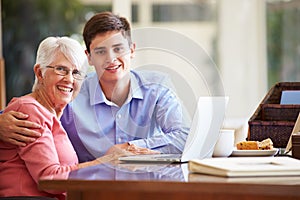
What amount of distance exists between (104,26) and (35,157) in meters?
0.75

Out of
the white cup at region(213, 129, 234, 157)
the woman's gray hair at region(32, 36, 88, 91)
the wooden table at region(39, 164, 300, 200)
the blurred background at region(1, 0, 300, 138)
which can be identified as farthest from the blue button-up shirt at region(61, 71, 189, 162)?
the blurred background at region(1, 0, 300, 138)

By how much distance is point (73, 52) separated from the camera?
2.41 meters

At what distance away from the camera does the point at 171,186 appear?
1428 millimetres

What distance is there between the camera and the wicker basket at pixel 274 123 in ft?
7.84

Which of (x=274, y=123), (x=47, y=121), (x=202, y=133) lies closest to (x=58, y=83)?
(x=47, y=121)

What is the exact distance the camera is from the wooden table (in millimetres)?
1385

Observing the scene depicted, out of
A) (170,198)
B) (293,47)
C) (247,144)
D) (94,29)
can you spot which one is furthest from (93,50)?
(293,47)

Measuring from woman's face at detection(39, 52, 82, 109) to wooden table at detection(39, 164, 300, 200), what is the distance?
87 cm

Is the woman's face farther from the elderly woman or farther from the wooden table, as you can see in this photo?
the wooden table

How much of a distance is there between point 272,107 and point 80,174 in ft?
3.54

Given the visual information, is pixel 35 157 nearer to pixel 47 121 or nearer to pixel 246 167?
pixel 47 121

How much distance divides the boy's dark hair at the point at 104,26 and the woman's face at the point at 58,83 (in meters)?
0.24

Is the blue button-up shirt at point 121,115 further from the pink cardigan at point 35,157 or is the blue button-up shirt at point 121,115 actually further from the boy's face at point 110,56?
the pink cardigan at point 35,157

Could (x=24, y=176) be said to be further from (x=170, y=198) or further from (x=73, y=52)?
(x=170, y=198)
